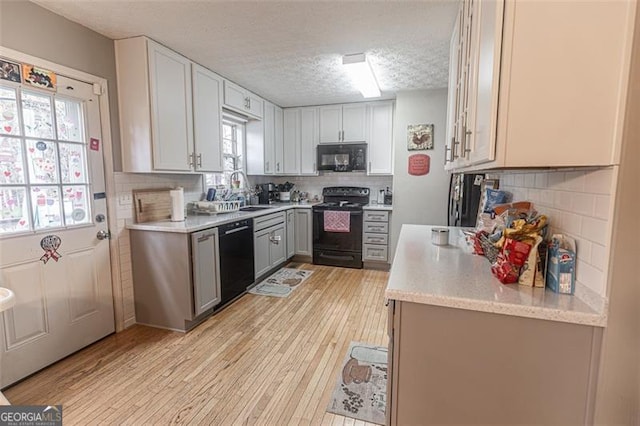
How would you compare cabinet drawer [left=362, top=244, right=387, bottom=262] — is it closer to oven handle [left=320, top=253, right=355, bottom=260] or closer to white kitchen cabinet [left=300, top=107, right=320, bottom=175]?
oven handle [left=320, top=253, right=355, bottom=260]

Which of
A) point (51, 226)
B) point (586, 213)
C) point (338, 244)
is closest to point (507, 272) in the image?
point (586, 213)

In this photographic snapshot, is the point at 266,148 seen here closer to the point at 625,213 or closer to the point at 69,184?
the point at 69,184

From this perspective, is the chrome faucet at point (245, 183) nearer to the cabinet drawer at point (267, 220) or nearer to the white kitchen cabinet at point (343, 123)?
the cabinet drawer at point (267, 220)

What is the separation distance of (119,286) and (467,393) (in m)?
2.71

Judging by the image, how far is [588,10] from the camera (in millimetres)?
936

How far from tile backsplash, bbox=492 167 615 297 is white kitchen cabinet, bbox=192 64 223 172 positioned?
2846 mm

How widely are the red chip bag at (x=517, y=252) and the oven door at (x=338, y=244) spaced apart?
3078mm

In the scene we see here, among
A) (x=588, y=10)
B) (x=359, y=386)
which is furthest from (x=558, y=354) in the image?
(x=359, y=386)

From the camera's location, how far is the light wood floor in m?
1.76

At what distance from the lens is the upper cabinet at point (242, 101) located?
3.50m

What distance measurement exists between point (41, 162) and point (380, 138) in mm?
3689

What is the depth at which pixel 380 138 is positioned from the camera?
14.5ft

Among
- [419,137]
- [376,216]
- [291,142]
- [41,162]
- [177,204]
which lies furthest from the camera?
[291,142]

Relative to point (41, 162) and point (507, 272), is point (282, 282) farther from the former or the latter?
point (507, 272)
